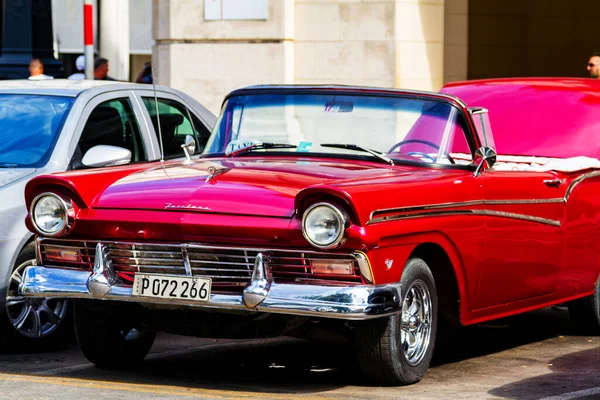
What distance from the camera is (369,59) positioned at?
1716 centimetres

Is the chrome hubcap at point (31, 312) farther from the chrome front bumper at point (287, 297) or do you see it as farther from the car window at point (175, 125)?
the car window at point (175, 125)

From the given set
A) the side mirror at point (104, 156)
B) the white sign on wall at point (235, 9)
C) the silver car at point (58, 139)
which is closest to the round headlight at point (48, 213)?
the silver car at point (58, 139)

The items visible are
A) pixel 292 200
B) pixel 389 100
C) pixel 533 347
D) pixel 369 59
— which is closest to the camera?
pixel 292 200

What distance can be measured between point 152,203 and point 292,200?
74 centimetres

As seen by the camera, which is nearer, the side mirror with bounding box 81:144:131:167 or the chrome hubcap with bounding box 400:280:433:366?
the chrome hubcap with bounding box 400:280:433:366

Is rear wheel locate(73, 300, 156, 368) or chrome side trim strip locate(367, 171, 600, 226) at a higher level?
chrome side trim strip locate(367, 171, 600, 226)

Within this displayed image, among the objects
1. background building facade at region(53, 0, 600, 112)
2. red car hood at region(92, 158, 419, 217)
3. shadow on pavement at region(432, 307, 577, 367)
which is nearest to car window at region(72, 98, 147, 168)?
red car hood at region(92, 158, 419, 217)

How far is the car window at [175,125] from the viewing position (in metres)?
9.86

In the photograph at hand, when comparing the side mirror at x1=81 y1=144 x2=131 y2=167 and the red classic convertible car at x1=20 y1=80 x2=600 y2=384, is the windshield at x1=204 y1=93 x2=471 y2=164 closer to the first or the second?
the red classic convertible car at x1=20 y1=80 x2=600 y2=384

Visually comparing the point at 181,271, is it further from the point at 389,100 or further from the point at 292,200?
the point at 389,100

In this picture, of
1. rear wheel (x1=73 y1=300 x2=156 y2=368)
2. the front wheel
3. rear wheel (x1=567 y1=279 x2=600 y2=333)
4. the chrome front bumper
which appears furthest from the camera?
rear wheel (x1=567 y1=279 x2=600 y2=333)

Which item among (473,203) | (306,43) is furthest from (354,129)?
(306,43)

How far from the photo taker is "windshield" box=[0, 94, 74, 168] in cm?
887

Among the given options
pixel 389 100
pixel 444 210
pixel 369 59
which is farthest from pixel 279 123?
pixel 369 59
